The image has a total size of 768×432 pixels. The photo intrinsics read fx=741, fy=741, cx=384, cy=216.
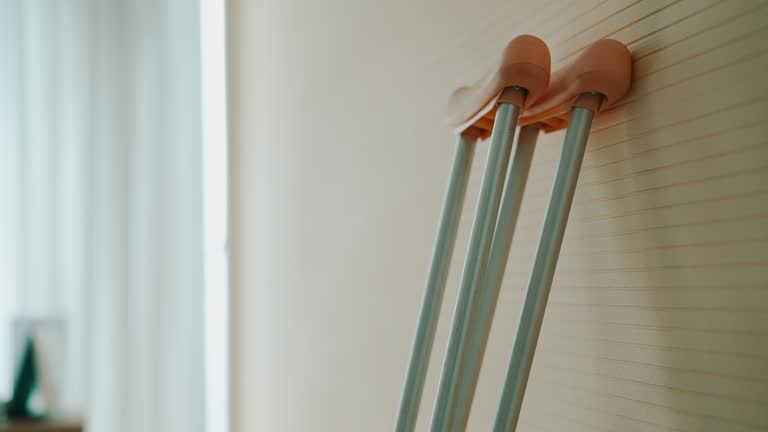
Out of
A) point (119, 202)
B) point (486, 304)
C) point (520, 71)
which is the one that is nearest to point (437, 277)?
point (486, 304)

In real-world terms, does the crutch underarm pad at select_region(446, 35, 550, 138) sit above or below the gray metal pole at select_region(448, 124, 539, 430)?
above

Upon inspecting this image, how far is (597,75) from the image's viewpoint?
0.56 meters

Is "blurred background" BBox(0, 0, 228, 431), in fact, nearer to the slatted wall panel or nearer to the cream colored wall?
the cream colored wall

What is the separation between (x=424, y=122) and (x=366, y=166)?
0.85 feet

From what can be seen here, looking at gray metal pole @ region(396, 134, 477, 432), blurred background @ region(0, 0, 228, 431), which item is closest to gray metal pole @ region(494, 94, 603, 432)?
gray metal pole @ region(396, 134, 477, 432)

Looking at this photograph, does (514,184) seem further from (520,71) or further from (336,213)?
(336,213)

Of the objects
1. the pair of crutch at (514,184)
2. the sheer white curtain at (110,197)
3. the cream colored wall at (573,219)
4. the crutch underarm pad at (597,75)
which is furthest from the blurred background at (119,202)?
the crutch underarm pad at (597,75)

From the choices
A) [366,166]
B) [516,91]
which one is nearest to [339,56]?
[366,166]

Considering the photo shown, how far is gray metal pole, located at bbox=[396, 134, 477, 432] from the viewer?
75cm

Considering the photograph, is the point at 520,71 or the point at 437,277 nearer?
the point at 520,71

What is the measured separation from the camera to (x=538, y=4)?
757 millimetres

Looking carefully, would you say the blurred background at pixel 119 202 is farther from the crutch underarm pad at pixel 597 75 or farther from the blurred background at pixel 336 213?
the crutch underarm pad at pixel 597 75

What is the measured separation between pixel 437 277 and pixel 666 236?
0.27 meters

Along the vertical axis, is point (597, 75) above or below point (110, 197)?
above
